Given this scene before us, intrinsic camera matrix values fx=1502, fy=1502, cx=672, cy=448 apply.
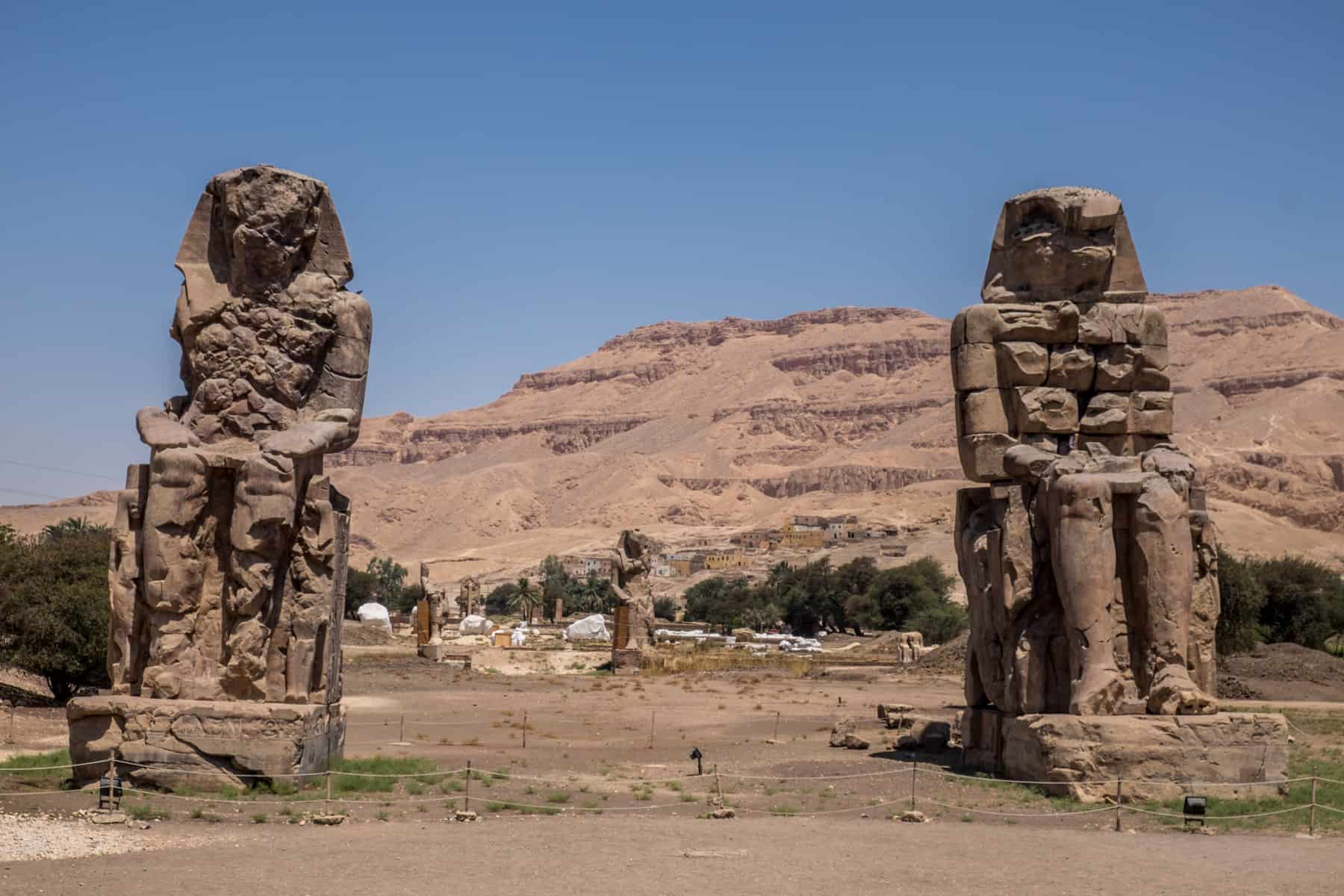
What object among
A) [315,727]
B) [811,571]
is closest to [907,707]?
[315,727]

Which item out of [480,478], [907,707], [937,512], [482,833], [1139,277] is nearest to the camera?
[482,833]

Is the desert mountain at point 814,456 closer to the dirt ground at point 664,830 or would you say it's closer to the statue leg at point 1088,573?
the dirt ground at point 664,830

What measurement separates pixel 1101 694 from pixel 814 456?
153 meters

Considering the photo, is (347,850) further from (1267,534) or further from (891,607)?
(1267,534)

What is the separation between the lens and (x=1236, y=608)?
2891 cm

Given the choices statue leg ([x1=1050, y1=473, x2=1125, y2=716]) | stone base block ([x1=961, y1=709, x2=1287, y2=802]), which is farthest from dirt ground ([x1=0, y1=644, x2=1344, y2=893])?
statue leg ([x1=1050, y1=473, x2=1125, y2=716])

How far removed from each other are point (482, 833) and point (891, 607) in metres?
43.5

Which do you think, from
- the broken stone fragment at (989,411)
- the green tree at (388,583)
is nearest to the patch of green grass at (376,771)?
the broken stone fragment at (989,411)

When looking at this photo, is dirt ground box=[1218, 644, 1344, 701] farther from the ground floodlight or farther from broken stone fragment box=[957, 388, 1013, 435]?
the ground floodlight

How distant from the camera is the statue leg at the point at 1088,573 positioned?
34.7ft

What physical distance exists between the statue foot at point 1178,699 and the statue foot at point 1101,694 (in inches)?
10.5

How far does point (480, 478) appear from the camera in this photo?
154375mm

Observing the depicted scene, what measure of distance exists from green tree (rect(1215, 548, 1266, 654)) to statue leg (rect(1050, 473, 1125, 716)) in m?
18.5

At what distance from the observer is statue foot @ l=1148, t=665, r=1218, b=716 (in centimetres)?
1047
